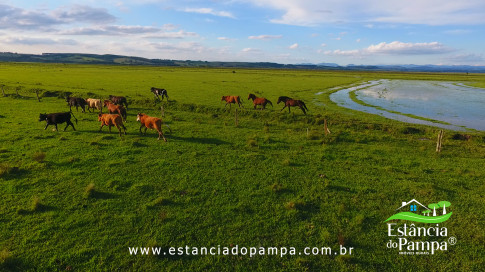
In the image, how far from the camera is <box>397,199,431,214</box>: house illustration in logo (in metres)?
9.21

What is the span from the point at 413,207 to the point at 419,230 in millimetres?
1344

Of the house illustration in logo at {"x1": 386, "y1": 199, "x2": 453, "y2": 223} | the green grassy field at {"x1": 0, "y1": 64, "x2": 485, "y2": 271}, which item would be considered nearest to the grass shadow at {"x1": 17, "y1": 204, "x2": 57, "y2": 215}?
the green grassy field at {"x1": 0, "y1": 64, "x2": 485, "y2": 271}

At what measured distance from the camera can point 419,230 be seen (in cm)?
822

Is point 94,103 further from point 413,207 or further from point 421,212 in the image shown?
point 421,212

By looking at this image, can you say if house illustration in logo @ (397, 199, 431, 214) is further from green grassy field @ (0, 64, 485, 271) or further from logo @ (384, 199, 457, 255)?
green grassy field @ (0, 64, 485, 271)

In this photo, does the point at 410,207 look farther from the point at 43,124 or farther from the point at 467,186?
the point at 43,124

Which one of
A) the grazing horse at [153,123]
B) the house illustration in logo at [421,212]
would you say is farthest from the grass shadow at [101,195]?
the house illustration in logo at [421,212]

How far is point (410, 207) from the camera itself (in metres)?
9.36

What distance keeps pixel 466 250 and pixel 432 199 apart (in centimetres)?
294

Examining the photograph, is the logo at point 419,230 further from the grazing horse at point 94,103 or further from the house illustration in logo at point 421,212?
the grazing horse at point 94,103

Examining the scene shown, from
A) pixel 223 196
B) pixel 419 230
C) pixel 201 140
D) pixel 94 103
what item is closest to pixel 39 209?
pixel 223 196

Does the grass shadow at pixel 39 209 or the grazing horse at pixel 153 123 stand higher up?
the grazing horse at pixel 153 123

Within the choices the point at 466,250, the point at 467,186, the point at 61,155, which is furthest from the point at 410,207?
the point at 61,155

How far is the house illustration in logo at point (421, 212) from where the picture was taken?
871 centimetres
